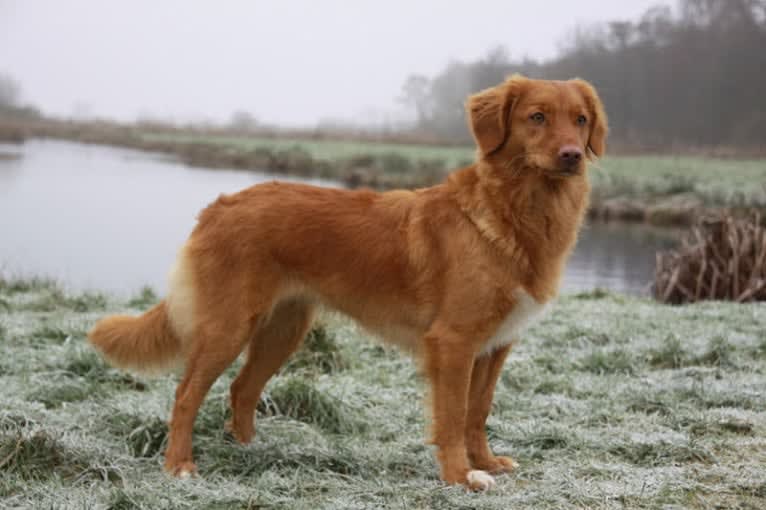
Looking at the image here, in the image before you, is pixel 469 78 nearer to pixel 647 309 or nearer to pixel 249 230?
pixel 647 309

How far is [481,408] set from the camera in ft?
13.0

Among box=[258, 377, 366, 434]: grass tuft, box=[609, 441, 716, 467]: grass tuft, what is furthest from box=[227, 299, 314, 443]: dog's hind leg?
box=[609, 441, 716, 467]: grass tuft

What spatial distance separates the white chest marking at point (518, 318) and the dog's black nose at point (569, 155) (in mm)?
583

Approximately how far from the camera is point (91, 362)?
210 inches

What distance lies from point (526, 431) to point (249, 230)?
5.92 feet

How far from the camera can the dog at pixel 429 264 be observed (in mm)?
3627

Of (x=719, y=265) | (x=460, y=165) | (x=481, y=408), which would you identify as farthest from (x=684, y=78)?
(x=481, y=408)

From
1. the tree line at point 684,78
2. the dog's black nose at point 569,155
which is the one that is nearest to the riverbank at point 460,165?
the tree line at point 684,78

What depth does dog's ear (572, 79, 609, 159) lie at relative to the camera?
3.78 meters

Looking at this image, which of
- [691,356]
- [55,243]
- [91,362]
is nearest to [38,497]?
[91,362]

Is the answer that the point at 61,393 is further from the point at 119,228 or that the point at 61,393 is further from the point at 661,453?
the point at 119,228

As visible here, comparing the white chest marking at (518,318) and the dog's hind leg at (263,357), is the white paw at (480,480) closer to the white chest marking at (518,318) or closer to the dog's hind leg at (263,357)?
the white chest marking at (518,318)

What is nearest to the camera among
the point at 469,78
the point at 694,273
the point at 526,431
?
the point at 526,431

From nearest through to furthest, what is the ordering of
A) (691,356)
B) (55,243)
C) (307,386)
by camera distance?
→ (307,386) → (691,356) → (55,243)
